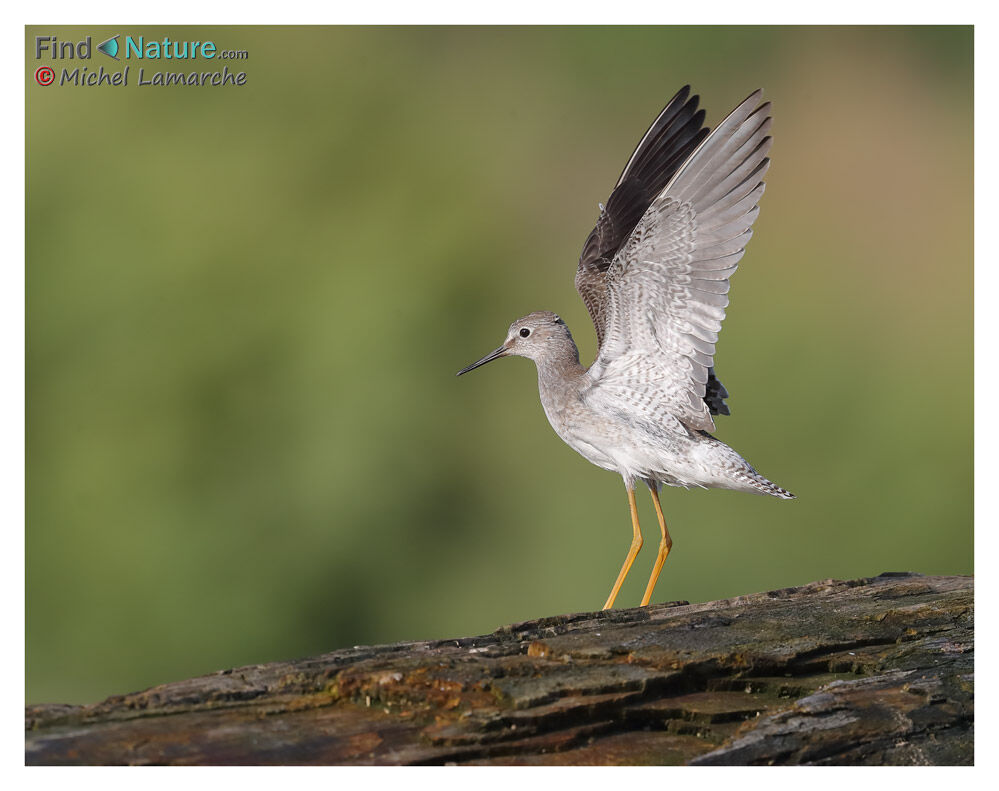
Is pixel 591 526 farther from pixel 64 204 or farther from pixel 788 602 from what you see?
pixel 64 204

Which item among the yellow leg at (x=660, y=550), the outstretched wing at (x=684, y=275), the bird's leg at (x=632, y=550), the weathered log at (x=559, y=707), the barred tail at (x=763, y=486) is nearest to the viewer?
the weathered log at (x=559, y=707)

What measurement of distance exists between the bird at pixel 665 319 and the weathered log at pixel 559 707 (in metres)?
1.05

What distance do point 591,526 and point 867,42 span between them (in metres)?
4.71

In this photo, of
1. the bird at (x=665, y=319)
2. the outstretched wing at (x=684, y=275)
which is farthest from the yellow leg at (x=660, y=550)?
the outstretched wing at (x=684, y=275)

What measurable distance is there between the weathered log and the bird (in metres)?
1.05

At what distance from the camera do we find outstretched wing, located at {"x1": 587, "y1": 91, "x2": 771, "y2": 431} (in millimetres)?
5148

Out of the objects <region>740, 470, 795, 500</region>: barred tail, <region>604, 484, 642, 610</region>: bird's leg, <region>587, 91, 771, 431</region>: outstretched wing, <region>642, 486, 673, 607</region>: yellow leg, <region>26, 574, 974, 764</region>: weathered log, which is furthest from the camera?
<region>642, 486, 673, 607</region>: yellow leg

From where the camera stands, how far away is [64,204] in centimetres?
860

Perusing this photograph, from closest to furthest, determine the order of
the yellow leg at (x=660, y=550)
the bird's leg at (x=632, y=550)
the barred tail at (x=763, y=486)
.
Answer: the barred tail at (x=763, y=486), the bird's leg at (x=632, y=550), the yellow leg at (x=660, y=550)

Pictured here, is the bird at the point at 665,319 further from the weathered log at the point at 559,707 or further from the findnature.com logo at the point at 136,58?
the findnature.com logo at the point at 136,58
